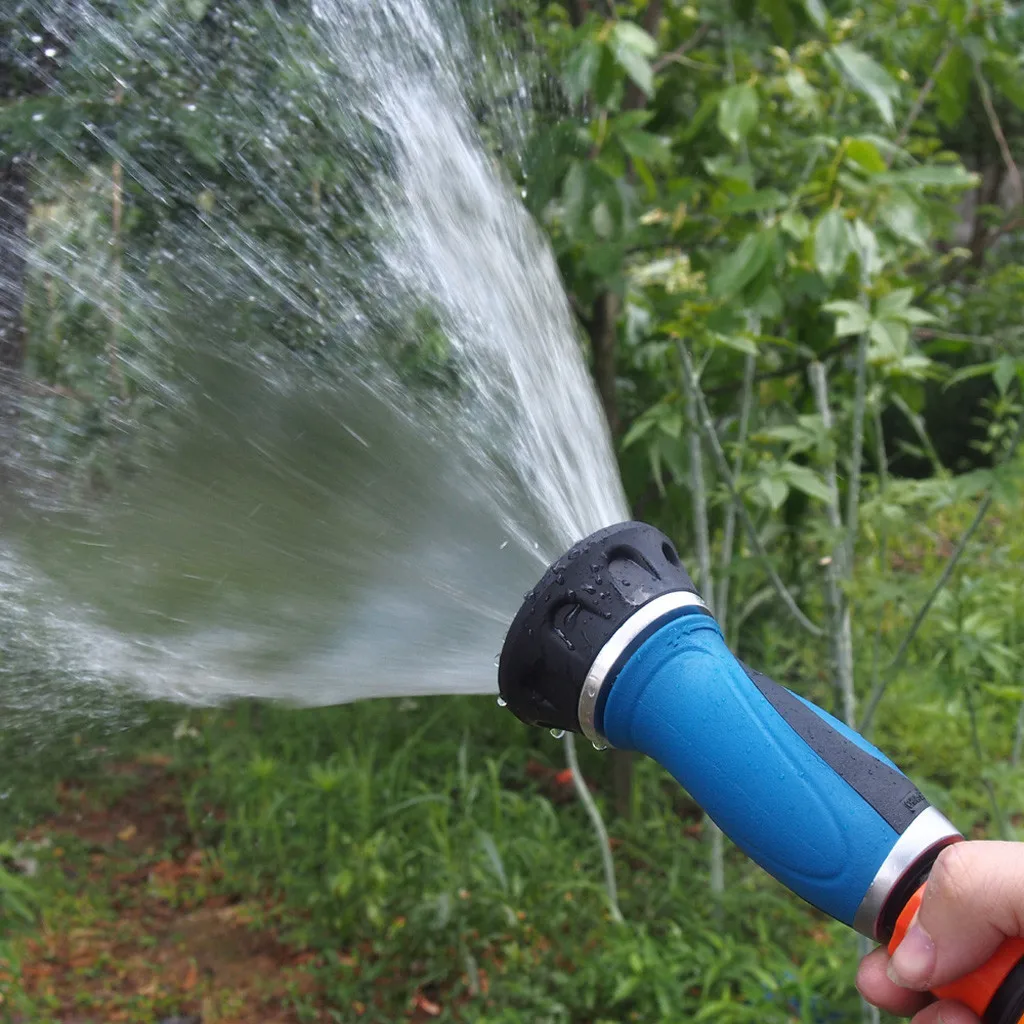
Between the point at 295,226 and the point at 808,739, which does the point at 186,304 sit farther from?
the point at 808,739

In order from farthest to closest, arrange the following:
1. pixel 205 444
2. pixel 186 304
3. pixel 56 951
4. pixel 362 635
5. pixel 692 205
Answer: pixel 692 205
pixel 56 951
pixel 186 304
pixel 205 444
pixel 362 635

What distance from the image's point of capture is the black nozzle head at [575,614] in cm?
88

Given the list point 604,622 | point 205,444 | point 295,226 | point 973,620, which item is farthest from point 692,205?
point 604,622

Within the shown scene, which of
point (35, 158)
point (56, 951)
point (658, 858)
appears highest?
point (35, 158)

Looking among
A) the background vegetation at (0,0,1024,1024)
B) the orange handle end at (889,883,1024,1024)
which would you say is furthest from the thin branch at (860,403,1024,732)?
the orange handle end at (889,883,1024,1024)

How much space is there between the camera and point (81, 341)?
1.52 m

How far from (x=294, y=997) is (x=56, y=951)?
66cm

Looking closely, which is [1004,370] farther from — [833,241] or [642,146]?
[642,146]

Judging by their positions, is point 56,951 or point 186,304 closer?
point 186,304

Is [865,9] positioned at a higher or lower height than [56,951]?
higher

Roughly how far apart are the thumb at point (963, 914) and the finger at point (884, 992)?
8cm

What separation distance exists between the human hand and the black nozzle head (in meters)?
0.31

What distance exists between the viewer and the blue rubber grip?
33.0 inches

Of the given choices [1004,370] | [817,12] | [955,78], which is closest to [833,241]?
[1004,370]
